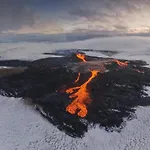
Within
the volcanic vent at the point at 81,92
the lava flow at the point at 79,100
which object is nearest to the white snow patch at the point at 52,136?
the volcanic vent at the point at 81,92

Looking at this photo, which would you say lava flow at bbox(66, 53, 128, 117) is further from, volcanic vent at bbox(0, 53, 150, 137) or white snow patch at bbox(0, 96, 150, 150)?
white snow patch at bbox(0, 96, 150, 150)

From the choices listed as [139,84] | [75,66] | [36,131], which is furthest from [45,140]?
[75,66]

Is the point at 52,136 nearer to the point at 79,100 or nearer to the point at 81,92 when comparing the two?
the point at 79,100

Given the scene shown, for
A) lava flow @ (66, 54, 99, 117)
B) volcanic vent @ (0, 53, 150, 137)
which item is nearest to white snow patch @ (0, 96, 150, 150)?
volcanic vent @ (0, 53, 150, 137)

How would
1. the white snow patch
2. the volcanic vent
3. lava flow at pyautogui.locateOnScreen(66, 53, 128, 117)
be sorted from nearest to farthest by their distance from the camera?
1. the white snow patch
2. the volcanic vent
3. lava flow at pyautogui.locateOnScreen(66, 53, 128, 117)

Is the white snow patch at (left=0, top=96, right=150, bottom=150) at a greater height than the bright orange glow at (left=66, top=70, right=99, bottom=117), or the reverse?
the bright orange glow at (left=66, top=70, right=99, bottom=117)

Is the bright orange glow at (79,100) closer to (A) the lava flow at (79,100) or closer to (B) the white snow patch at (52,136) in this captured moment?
(A) the lava flow at (79,100)

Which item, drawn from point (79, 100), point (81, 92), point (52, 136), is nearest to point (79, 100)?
point (79, 100)

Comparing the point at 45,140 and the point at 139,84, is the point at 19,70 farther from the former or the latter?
the point at 45,140
